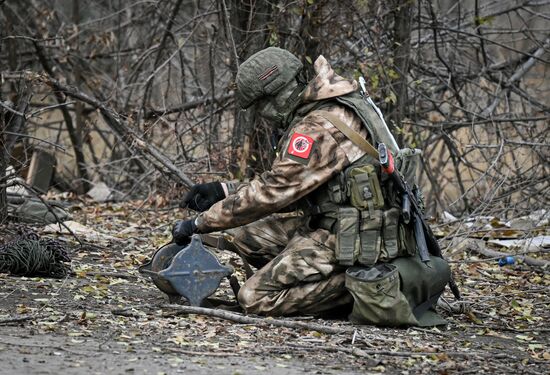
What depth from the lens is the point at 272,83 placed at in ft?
17.7

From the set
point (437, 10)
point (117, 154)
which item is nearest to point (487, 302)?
point (437, 10)

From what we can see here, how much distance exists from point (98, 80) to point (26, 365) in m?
8.58

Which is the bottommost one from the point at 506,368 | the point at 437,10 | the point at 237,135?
the point at 506,368

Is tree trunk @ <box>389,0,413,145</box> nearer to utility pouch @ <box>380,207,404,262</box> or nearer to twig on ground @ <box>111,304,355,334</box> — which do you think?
utility pouch @ <box>380,207,404,262</box>

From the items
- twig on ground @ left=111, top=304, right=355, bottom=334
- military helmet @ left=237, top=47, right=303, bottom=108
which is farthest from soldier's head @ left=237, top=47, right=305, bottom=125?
twig on ground @ left=111, top=304, right=355, bottom=334

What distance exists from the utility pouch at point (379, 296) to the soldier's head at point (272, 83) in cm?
100

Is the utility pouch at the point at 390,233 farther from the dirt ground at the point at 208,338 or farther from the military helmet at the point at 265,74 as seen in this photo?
the military helmet at the point at 265,74

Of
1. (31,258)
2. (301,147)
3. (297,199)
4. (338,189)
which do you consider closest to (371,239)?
(338,189)

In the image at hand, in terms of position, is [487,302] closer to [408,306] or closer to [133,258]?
[408,306]

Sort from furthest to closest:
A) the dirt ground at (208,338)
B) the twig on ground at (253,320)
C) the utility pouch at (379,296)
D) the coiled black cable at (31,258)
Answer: the coiled black cable at (31,258)
the utility pouch at (379,296)
the twig on ground at (253,320)
the dirt ground at (208,338)

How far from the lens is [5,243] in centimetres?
637

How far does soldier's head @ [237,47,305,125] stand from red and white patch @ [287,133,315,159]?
1.08 ft

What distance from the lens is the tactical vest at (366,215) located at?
5227mm

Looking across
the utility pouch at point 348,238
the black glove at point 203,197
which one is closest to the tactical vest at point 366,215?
the utility pouch at point 348,238
